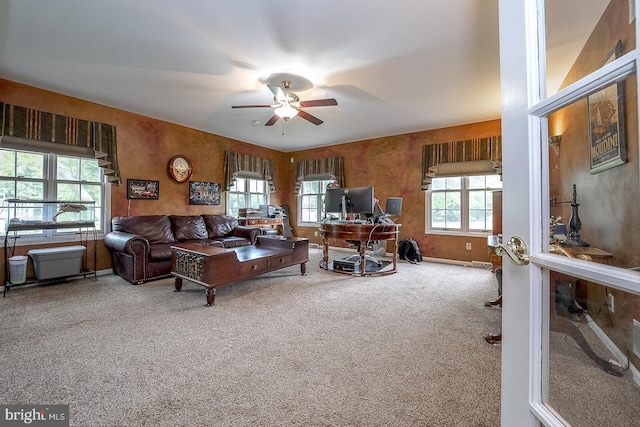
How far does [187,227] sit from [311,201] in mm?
3121

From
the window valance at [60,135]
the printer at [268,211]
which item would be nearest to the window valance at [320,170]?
the printer at [268,211]

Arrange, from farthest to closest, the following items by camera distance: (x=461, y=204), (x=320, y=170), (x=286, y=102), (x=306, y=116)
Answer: (x=320, y=170), (x=461, y=204), (x=306, y=116), (x=286, y=102)

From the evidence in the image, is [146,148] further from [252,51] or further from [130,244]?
[252,51]

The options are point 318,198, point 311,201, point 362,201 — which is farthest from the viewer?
point 311,201

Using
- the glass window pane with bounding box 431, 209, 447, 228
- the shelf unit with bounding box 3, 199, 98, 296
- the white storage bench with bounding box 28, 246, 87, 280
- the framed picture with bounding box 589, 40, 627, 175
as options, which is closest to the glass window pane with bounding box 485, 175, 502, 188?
the glass window pane with bounding box 431, 209, 447, 228

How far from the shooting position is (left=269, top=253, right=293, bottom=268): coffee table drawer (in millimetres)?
3519

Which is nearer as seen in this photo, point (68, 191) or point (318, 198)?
point (68, 191)

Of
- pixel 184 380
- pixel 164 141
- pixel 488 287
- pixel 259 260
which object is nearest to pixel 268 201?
pixel 164 141

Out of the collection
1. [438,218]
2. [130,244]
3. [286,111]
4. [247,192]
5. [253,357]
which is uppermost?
[286,111]

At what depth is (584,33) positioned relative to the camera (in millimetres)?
621

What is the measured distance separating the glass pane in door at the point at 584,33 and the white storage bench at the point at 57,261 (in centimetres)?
477

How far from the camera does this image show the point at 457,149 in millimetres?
4941

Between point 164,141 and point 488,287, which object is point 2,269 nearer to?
point 164,141

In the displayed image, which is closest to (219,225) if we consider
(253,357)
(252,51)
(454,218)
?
(252,51)
